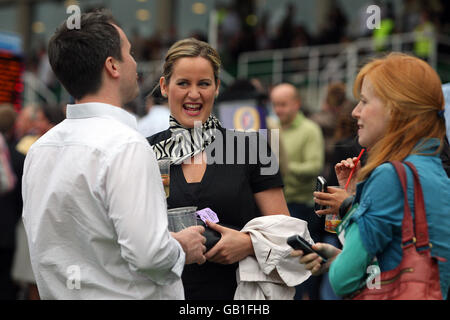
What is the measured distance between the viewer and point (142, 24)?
21344 mm

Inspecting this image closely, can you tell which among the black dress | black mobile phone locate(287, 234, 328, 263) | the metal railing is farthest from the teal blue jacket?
the metal railing

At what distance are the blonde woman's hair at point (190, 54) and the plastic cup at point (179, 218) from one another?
2.61 feet

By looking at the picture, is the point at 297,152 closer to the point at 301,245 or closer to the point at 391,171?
the point at 301,245

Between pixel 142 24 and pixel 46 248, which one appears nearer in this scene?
pixel 46 248

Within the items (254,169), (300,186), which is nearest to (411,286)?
(254,169)

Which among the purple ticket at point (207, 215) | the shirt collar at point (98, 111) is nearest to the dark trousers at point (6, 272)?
the purple ticket at point (207, 215)

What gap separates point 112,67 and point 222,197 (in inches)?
33.6

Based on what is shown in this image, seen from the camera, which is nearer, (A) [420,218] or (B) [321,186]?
(A) [420,218]

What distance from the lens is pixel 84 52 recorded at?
2.35 metres

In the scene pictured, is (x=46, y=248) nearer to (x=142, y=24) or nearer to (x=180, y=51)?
(x=180, y=51)

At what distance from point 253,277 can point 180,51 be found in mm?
1109

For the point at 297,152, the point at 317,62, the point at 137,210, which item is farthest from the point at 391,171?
the point at 317,62

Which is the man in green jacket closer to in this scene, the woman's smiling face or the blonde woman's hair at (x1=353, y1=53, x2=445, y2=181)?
the woman's smiling face

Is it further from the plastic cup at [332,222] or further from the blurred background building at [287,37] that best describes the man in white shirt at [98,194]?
the blurred background building at [287,37]
